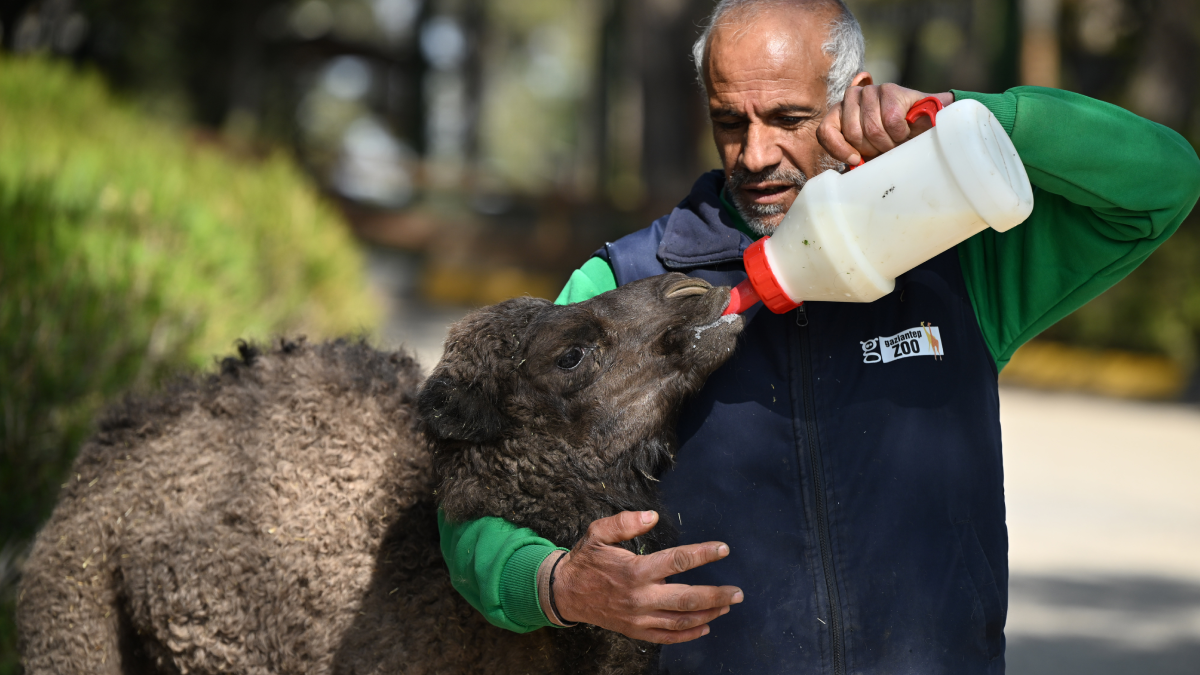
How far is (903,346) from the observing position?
110 inches

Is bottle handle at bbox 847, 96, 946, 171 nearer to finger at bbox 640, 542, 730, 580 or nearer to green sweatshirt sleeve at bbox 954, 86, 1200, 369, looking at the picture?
green sweatshirt sleeve at bbox 954, 86, 1200, 369

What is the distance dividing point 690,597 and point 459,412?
3.26 feet

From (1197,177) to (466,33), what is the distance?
142 ft

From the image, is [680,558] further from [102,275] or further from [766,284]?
[102,275]

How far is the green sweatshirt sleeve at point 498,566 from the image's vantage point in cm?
234

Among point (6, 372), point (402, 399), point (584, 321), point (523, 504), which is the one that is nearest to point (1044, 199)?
point (584, 321)

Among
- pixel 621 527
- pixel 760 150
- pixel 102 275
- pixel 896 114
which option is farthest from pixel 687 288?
pixel 102 275

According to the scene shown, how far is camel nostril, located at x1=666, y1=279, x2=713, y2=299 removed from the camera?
282 cm

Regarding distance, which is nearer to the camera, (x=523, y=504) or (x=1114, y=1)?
(x=523, y=504)

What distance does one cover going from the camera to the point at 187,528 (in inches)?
133

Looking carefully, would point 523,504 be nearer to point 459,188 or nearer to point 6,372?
point 6,372

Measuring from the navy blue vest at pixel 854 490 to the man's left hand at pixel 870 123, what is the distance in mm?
432

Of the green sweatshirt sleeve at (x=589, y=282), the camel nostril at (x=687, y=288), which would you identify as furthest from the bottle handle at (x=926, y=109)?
Result: the green sweatshirt sleeve at (x=589, y=282)

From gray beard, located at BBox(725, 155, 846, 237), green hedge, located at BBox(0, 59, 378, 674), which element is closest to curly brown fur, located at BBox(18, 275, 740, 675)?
gray beard, located at BBox(725, 155, 846, 237)
